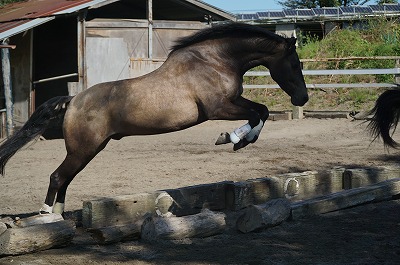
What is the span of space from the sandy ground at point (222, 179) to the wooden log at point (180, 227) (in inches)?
3.1

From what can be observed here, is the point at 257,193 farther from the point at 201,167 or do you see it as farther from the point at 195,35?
the point at 201,167

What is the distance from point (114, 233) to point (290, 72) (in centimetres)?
266

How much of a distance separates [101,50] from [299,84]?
35.7 ft

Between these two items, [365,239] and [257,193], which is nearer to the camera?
[365,239]

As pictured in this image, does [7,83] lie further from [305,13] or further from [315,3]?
[315,3]

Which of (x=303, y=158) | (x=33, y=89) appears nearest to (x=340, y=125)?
(x=303, y=158)

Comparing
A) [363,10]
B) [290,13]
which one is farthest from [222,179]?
[290,13]

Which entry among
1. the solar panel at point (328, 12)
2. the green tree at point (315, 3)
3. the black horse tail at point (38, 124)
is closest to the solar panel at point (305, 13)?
the solar panel at point (328, 12)

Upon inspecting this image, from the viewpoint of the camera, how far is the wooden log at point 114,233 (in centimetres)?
608

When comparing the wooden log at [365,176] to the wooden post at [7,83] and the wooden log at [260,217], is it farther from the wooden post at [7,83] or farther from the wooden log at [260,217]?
the wooden post at [7,83]

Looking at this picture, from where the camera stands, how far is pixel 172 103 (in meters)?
6.73

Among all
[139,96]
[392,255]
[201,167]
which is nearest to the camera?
[392,255]

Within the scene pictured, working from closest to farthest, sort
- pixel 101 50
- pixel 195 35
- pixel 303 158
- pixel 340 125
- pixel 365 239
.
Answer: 1. pixel 365 239
2. pixel 195 35
3. pixel 303 158
4. pixel 340 125
5. pixel 101 50

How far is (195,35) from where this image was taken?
23.7ft
